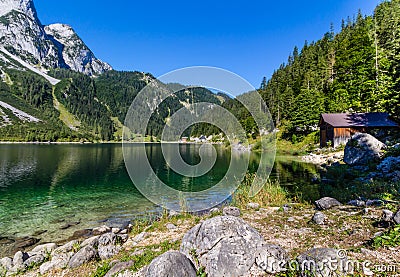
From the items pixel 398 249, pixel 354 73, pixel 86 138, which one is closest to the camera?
pixel 398 249

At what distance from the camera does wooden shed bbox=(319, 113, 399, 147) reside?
37.6 m

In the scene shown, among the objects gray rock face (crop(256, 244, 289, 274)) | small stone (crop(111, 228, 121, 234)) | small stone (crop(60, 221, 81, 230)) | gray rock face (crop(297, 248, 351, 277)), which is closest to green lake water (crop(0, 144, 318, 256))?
small stone (crop(60, 221, 81, 230))

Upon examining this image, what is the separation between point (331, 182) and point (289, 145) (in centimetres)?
4277

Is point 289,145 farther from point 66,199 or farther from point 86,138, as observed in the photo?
point 86,138

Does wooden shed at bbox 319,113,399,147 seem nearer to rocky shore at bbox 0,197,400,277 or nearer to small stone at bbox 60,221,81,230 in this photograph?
rocky shore at bbox 0,197,400,277

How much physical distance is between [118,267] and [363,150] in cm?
2746

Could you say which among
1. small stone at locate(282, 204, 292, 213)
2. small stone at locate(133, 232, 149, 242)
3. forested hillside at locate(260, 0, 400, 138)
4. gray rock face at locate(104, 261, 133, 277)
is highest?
forested hillside at locate(260, 0, 400, 138)

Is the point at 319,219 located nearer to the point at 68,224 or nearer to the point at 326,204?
the point at 326,204

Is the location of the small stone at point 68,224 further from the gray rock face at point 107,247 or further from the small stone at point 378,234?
the small stone at point 378,234

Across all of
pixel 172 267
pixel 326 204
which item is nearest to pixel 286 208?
pixel 326 204

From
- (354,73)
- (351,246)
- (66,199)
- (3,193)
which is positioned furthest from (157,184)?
(354,73)

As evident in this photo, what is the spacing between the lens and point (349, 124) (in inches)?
1597

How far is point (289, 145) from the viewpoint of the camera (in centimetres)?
6047

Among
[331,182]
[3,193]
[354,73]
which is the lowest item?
[3,193]
